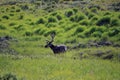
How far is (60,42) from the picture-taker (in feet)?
130

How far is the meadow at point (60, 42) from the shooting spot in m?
21.5

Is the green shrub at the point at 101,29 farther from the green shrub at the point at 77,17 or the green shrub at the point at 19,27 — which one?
the green shrub at the point at 19,27

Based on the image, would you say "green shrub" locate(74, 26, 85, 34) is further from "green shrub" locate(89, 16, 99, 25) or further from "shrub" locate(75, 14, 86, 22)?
"shrub" locate(75, 14, 86, 22)

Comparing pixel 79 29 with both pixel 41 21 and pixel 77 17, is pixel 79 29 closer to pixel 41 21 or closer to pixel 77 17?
pixel 77 17

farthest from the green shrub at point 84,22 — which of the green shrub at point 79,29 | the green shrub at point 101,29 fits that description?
the green shrub at point 101,29

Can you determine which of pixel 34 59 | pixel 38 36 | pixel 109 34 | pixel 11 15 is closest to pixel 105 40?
pixel 109 34

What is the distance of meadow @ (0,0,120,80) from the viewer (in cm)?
2152

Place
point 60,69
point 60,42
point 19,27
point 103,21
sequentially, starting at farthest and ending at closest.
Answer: point 19,27 < point 103,21 < point 60,42 < point 60,69

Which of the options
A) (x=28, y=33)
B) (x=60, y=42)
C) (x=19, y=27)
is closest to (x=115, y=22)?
(x=60, y=42)

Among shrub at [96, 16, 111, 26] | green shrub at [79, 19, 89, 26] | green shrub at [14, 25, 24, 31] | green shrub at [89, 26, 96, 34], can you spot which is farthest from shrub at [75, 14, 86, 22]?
green shrub at [14, 25, 24, 31]

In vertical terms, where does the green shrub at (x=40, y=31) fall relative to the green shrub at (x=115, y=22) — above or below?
below

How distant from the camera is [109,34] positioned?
38.1m

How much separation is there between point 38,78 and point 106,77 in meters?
3.79

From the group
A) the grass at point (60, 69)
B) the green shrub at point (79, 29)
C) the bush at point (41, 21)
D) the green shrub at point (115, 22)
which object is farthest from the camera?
the bush at point (41, 21)
